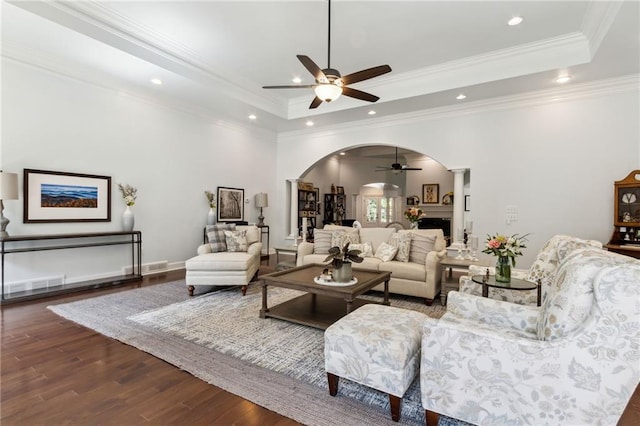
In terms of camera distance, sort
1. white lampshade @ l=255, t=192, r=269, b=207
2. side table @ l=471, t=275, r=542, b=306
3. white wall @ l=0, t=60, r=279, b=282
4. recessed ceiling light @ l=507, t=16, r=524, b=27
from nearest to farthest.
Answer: side table @ l=471, t=275, r=542, b=306 → recessed ceiling light @ l=507, t=16, r=524, b=27 → white wall @ l=0, t=60, r=279, b=282 → white lampshade @ l=255, t=192, r=269, b=207

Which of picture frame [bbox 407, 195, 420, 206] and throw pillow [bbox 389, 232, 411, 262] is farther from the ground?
picture frame [bbox 407, 195, 420, 206]

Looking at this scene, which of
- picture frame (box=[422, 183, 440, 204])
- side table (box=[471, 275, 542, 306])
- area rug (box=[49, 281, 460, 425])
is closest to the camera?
area rug (box=[49, 281, 460, 425])

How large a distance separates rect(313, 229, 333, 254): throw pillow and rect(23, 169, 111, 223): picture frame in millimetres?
3496

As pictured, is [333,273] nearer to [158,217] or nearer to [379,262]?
[379,262]

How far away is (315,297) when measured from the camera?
12.8 feet

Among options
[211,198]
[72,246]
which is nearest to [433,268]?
[211,198]

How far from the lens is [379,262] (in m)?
4.48

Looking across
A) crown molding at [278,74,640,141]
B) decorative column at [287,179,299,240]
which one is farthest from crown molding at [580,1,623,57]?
decorative column at [287,179,299,240]

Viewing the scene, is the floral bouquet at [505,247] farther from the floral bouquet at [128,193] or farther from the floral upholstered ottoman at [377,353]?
the floral bouquet at [128,193]

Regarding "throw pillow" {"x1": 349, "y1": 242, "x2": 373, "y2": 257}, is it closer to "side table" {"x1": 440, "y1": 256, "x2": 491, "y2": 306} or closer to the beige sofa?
the beige sofa

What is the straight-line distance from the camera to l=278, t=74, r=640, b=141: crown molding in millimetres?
4516

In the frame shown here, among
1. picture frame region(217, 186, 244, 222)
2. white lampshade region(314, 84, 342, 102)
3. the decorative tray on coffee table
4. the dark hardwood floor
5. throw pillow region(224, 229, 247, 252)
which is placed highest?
white lampshade region(314, 84, 342, 102)

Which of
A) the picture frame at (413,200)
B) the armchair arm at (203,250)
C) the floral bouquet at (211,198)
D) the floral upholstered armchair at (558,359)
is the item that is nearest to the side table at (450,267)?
the floral upholstered armchair at (558,359)

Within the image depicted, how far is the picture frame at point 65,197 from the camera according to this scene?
4.35 metres
